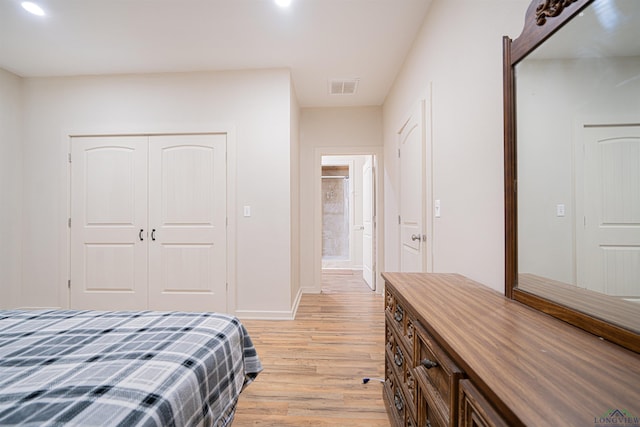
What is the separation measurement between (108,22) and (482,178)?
3.07m

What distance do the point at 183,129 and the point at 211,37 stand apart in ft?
3.28

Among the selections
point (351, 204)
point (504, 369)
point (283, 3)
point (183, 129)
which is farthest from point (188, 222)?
point (351, 204)

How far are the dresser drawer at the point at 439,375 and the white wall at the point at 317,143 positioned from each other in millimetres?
2979

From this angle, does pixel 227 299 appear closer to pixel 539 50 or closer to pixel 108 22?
pixel 108 22

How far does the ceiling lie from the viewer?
81.5 inches

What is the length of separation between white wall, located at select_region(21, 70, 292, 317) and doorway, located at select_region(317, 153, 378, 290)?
2029 mm

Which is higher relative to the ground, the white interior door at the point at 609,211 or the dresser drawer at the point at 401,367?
the white interior door at the point at 609,211

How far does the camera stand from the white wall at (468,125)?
1230mm

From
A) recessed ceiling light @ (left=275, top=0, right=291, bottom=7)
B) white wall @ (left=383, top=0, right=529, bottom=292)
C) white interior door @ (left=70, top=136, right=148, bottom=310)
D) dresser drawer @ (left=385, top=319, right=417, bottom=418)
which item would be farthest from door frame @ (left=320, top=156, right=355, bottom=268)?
dresser drawer @ (left=385, top=319, right=417, bottom=418)

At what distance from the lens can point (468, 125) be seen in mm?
1489

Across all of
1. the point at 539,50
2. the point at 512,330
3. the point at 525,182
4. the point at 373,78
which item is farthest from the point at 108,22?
the point at 512,330

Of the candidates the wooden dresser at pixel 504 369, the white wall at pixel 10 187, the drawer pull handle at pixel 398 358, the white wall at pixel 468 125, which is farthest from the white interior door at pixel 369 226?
the white wall at pixel 10 187

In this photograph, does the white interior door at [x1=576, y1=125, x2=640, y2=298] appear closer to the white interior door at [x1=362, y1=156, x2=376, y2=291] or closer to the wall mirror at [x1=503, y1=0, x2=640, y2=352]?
the wall mirror at [x1=503, y1=0, x2=640, y2=352]

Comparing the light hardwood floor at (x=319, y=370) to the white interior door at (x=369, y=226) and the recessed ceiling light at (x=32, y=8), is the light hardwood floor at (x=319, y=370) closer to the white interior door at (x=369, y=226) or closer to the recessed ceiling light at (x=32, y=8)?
the white interior door at (x=369, y=226)
